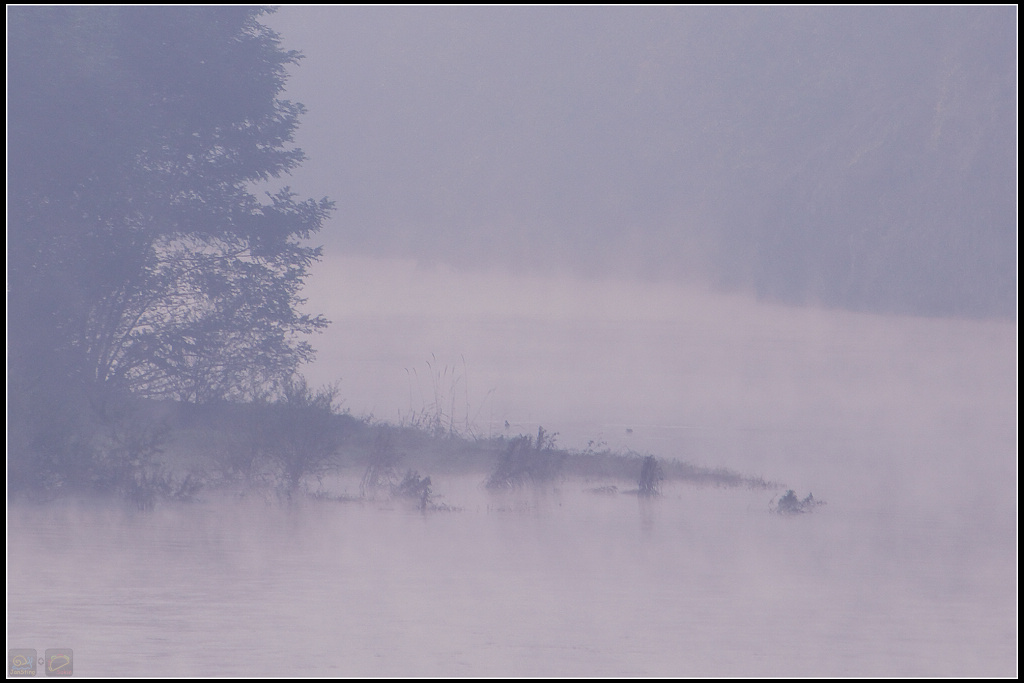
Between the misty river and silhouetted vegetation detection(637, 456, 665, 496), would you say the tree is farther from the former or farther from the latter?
silhouetted vegetation detection(637, 456, 665, 496)

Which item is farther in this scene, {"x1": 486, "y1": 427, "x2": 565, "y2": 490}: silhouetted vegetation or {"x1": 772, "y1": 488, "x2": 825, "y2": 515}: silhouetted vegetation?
{"x1": 486, "y1": 427, "x2": 565, "y2": 490}: silhouetted vegetation

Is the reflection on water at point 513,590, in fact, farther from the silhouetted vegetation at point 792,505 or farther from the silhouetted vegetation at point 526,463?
the silhouetted vegetation at point 526,463

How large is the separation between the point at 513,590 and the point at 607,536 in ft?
6.57

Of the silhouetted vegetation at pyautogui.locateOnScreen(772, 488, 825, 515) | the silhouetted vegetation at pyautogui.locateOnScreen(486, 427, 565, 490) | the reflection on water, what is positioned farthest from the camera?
the silhouetted vegetation at pyautogui.locateOnScreen(486, 427, 565, 490)

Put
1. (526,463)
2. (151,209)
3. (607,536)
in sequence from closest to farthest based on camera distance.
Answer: (607,536)
(526,463)
(151,209)

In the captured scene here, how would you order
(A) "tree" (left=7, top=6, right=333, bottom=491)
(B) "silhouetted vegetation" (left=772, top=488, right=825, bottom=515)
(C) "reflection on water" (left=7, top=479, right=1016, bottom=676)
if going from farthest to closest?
(A) "tree" (left=7, top=6, right=333, bottom=491), (B) "silhouetted vegetation" (left=772, top=488, right=825, bottom=515), (C) "reflection on water" (left=7, top=479, right=1016, bottom=676)

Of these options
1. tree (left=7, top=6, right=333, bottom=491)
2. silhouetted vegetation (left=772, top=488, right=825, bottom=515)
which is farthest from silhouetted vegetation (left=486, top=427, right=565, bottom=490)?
tree (left=7, top=6, right=333, bottom=491)

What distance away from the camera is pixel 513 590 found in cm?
946

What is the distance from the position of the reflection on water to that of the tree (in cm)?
290

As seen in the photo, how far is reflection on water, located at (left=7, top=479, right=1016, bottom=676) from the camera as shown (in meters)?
7.93

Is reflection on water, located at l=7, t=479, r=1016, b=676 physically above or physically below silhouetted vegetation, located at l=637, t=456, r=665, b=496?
below

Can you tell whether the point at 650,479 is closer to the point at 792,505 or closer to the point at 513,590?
the point at 792,505

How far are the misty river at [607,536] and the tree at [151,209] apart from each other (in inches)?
54.1

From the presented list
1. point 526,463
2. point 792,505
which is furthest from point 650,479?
point 792,505
